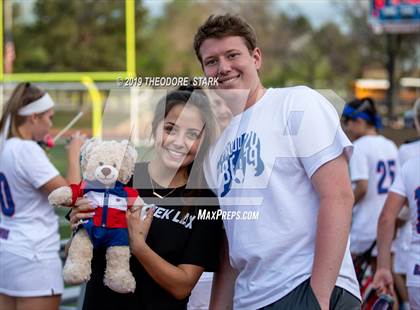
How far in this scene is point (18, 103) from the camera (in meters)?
4.00

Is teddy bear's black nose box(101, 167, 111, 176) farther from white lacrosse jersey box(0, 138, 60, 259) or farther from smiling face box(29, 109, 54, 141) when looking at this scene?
smiling face box(29, 109, 54, 141)

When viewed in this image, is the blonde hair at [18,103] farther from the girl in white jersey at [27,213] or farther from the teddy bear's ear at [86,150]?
the teddy bear's ear at [86,150]

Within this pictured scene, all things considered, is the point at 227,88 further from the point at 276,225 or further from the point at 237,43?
the point at 276,225

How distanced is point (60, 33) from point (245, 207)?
2809cm

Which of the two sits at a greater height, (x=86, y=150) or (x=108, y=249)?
(x=86, y=150)

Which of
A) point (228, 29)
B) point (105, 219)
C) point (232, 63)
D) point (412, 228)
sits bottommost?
point (412, 228)

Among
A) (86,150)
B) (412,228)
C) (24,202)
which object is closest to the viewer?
(86,150)

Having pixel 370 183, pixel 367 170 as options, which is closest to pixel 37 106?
pixel 367 170

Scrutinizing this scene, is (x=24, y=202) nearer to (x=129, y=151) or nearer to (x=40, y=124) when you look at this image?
(x=40, y=124)

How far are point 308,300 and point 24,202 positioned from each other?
7.12 feet

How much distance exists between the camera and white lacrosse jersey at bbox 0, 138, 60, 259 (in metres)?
3.82

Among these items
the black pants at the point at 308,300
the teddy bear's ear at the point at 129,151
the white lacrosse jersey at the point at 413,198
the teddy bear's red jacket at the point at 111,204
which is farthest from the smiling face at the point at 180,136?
the white lacrosse jersey at the point at 413,198

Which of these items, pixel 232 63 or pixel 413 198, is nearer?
pixel 232 63

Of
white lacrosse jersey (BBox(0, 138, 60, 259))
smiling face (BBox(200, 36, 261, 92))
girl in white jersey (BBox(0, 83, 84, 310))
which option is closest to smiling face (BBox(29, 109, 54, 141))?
girl in white jersey (BBox(0, 83, 84, 310))
